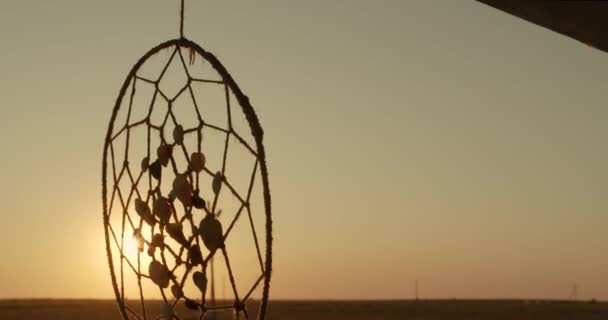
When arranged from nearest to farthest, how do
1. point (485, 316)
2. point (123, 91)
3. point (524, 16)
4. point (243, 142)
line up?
point (524, 16) → point (243, 142) → point (123, 91) → point (485, 316)

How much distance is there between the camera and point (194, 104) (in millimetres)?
2912

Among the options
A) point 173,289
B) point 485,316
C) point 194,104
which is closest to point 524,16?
point 194,104

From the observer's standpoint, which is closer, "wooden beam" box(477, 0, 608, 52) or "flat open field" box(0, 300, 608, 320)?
"wooden beam" box(477, 0, 608, 52)

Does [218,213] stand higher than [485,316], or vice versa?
[218,213]

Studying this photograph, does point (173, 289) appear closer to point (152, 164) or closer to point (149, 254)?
point (149, 254)

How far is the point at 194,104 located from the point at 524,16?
1.02 meters

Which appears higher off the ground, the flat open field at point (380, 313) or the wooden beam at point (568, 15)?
the wooden beam at point (568, 15)

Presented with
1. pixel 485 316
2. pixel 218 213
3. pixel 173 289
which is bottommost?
pixel 485 316

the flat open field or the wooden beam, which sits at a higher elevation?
the wooden beam

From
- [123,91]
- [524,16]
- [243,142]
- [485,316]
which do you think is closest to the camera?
[524,16]

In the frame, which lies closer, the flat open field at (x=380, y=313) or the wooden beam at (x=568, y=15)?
the wooden beam at (x=568, y=15)

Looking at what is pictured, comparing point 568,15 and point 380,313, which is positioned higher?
point 568,15

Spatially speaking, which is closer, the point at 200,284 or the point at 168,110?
the point at 200,284

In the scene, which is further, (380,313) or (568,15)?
(380,313)
